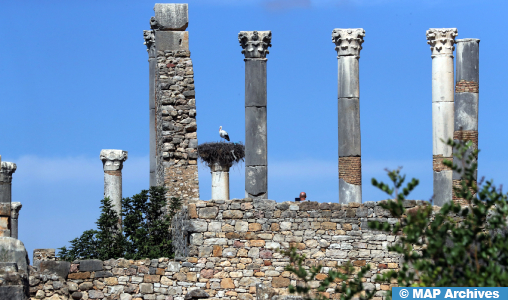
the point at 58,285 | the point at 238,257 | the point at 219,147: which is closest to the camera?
the point at 58,285

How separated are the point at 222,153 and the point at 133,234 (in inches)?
460

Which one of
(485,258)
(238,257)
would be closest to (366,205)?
(238,257)

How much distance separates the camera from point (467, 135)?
934 inches

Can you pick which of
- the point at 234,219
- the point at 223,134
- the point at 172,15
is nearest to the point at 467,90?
the point at 172,15

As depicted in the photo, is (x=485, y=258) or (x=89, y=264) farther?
(x=89, y=264)

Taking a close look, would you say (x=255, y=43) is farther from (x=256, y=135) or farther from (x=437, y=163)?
(x=437, y=163)

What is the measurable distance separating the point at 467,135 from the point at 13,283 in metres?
15.3

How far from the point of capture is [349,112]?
23453mm

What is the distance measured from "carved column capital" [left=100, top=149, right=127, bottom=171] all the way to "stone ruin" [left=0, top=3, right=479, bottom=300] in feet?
0.09

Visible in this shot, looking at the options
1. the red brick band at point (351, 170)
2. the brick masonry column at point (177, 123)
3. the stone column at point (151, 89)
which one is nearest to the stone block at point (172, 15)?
the brick masonry column at point (177, 123)

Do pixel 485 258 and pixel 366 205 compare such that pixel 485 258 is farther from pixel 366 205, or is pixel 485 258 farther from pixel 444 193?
pixel 444 193

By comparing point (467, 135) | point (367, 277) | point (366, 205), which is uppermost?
point (467, 135)

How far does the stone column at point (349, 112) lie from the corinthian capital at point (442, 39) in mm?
2172

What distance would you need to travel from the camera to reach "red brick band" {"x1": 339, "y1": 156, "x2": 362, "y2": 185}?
2309 cm
